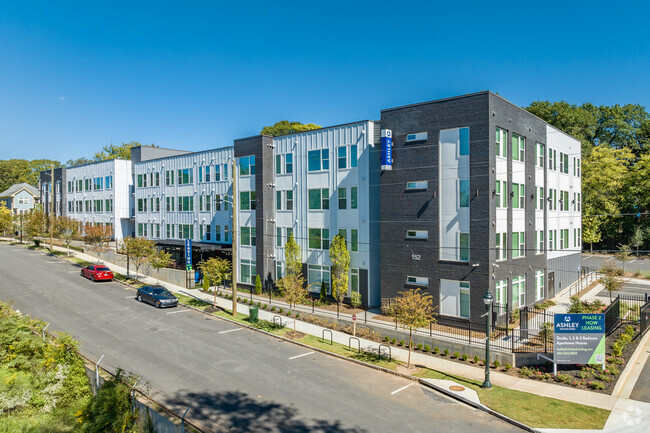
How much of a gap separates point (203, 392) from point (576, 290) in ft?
111

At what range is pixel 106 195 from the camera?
190ft

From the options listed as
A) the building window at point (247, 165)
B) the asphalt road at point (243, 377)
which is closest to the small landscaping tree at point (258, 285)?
the asphalt road at point (243, 377)

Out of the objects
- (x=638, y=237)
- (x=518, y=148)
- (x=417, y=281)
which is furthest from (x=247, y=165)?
(x=638, y=237)

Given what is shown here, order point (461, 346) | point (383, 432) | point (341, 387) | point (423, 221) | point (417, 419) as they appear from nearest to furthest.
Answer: point (383, 432) < point (417, 419) < point (341, 387) < point (461, 346) < point (423, 221)

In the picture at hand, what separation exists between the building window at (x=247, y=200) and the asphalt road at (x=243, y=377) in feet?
36.1

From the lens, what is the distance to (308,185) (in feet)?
110

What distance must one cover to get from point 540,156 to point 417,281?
47.4ft

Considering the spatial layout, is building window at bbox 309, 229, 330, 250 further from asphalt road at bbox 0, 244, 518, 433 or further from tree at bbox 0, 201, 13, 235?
tree at bbox 0, 201, 13, 235

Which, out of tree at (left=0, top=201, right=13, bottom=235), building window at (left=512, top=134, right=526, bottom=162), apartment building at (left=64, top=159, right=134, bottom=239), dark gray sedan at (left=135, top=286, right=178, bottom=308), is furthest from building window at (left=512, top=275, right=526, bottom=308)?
tree at (left=0, top=201, right=13, bottom=235)

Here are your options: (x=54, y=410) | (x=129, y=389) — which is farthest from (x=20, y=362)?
(x=129, y=389)

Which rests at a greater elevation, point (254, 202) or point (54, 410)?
point (254, 202)

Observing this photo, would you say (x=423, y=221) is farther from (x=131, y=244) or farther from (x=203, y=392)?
(x=131, y=244)

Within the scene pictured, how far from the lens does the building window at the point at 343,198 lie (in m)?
31.3

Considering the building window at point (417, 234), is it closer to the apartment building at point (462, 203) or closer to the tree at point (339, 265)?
the apartment building at point (462, 203)
